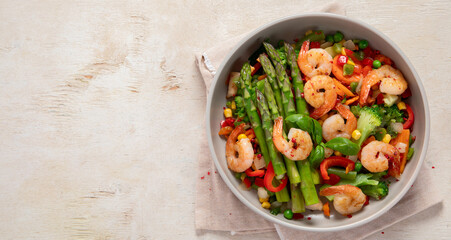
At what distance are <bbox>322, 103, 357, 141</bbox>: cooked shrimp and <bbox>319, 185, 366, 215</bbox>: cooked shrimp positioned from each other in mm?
552

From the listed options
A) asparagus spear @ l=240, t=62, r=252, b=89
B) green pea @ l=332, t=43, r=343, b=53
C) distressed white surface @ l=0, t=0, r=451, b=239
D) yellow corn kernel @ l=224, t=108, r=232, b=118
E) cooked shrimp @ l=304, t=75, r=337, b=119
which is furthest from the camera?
distressed white surface @ l=0, t=0, r=451, b=239

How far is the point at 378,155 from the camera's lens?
3.90 metres

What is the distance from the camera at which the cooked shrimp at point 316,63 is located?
13.4 feet

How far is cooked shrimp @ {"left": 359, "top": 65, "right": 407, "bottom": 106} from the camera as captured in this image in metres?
4.00

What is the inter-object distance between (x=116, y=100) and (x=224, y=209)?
2045 millimetres

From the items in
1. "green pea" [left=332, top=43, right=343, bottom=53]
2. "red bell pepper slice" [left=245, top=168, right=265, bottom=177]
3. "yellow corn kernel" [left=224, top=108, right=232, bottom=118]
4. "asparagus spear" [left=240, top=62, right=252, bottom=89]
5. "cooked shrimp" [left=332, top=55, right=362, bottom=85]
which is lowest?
"red bell pepper slice" [left=245, top=168, right=265, bottom=177]

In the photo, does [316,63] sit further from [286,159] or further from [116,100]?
[116,100]

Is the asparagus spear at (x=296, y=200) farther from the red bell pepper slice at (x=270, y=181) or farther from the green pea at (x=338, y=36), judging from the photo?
the green pea at (x=338, y=36)

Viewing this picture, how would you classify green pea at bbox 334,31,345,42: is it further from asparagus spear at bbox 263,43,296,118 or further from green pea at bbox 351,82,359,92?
asparagus spear at bbox 263,43,296,118

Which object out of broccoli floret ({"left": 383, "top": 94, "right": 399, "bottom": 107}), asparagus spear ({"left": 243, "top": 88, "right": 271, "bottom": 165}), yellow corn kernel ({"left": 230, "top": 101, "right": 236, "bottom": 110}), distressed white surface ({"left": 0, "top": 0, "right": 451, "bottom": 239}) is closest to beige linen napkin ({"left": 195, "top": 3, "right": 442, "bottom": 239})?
distressed white surface ({"left": 0, "top": 0, "right": 451, "bottom": 239})

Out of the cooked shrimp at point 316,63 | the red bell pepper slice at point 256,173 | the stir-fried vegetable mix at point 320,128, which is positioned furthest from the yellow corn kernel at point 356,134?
the red bell pepper slice at point 256,173

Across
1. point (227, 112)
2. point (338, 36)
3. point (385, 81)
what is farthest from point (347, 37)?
point (227, 112)

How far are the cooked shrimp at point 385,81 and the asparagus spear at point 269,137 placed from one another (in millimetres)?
1068

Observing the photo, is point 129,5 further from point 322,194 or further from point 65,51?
point 322,194
